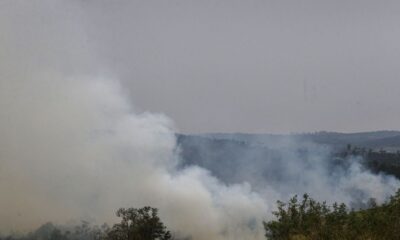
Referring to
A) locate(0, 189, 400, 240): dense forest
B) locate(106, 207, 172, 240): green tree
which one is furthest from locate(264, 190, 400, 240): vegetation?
locate(106, 207, 172, 240): green tree

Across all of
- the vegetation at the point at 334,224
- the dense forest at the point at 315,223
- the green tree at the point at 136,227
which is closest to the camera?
the vegetation at the point at 334,224

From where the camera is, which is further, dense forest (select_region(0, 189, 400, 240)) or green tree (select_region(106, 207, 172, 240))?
green tree (select_region(106, 207, 172, 240))

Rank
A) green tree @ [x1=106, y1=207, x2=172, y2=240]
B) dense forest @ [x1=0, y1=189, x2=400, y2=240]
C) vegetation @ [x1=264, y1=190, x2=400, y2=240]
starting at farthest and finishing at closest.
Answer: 1. green tree @ [x1=106, y1=207, x2=172, y2=240]
2. dense forest @ [x1=0, y1=189, x2=400, y2=240]
3. vegetation @ [x1=264, y1=190, x2=400, y2=240]

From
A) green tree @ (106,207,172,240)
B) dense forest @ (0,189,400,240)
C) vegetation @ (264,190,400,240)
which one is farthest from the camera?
green tree @ (106,207,172,240)

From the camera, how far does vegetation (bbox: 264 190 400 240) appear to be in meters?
37.8

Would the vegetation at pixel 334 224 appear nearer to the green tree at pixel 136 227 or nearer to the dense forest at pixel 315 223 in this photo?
the dense forest at pixel 315 223

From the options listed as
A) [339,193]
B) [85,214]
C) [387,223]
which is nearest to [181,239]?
[85,214]

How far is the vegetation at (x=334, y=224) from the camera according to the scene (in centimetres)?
3775

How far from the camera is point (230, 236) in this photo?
14312 centimetres

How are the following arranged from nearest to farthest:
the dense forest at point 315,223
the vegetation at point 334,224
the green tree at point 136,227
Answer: the vegetation at point 334,224
the dense forest at point 315,223
the green tree at point 136,227

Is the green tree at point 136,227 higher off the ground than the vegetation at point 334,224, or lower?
lower

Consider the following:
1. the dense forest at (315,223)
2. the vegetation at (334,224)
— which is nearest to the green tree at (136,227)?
the dense forest at (315,223)

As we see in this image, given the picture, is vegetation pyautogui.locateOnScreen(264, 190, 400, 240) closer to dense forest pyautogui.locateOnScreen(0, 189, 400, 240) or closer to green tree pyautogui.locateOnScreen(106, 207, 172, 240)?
dense forest pyautogui.locateOnScreen(0, 189, 400, 240)

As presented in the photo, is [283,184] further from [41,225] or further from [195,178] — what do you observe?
[41,225]
